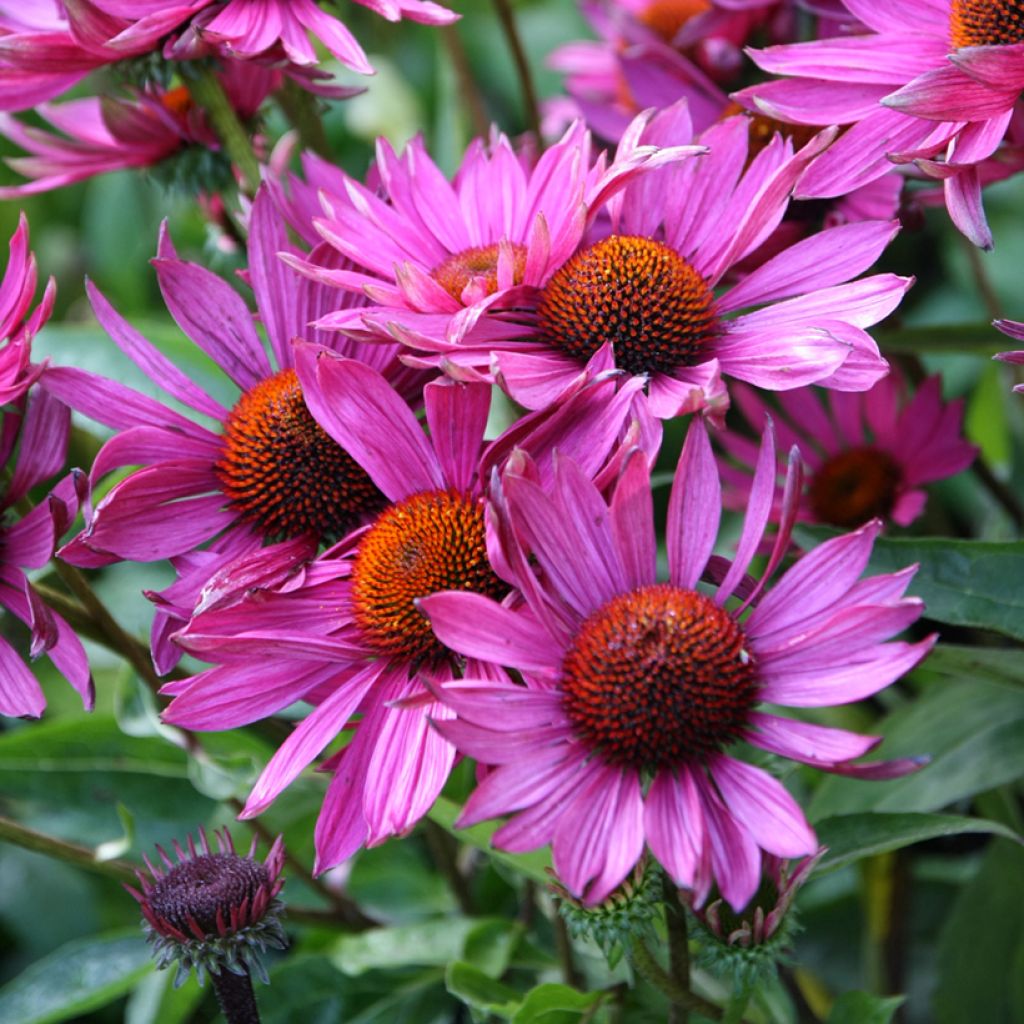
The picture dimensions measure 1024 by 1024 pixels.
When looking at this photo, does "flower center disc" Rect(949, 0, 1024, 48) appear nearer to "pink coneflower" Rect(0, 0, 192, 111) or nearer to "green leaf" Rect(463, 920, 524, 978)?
"pink coneflower" Rect(0, 0, 192, 111)

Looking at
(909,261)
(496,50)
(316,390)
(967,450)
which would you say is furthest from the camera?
(496,50)

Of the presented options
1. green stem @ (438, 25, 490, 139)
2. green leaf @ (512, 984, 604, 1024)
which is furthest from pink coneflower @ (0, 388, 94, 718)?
green stem @ (438, 25, 490, 139)

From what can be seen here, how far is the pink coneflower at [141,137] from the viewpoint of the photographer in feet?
2.35

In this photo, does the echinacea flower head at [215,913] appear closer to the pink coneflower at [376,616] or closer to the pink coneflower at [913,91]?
the pink coneflower at [376,616]

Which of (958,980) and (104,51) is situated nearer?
(104,51)

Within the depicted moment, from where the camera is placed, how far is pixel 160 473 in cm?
57

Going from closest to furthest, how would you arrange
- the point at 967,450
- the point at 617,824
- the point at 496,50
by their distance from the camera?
1. the point at 617,824
2. the point at 967,450
3. the point at 496,50

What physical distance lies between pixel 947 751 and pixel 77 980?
1.66ft

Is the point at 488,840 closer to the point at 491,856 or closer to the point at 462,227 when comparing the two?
the point at 491,856

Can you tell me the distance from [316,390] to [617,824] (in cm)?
21

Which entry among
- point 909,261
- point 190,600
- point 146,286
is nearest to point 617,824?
point 190,600

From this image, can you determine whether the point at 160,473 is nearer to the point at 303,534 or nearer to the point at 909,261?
the point at 303,534

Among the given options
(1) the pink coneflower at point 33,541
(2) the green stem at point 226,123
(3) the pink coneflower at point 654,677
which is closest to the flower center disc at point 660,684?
(3) the pink coneflower at point 654,677

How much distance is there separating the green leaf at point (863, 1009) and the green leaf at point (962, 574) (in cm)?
17
